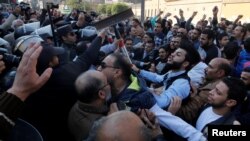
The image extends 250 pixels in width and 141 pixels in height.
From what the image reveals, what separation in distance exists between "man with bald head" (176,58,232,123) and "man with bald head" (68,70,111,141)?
2.95 ft

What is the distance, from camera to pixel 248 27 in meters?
7.22

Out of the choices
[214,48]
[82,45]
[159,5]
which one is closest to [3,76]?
[82,45]

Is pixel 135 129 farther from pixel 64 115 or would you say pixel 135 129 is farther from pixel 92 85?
pixel 64 115

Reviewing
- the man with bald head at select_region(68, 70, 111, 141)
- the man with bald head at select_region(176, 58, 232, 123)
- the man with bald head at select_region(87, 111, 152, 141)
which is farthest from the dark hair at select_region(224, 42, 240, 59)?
the man with bald head at select_region(87, 111, 152, 141)

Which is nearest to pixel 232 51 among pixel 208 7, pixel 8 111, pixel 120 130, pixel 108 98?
pixel 108 98

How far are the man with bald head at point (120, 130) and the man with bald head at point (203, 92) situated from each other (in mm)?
1654

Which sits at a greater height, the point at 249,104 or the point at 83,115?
the point at 83,115

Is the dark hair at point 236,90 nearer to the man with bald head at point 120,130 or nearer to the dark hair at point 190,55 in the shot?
the dark hair at point 190,55

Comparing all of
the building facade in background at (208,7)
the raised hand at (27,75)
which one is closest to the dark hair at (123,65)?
the raised hand at (27,75)

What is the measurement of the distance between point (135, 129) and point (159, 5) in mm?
53990

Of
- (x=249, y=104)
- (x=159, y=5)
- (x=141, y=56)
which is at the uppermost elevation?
(x=249, y=104)

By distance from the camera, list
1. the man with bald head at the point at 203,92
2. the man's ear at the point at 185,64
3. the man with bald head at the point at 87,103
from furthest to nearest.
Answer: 1. the man's ear at the point at 185,64
2. the man with bald head at the point at 203,92
3. the man with bald head at the point at 87,103

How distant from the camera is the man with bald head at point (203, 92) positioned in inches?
115

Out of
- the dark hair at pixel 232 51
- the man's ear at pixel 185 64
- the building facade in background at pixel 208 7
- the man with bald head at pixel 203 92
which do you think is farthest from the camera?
the building facade in background at pixel 208 7
